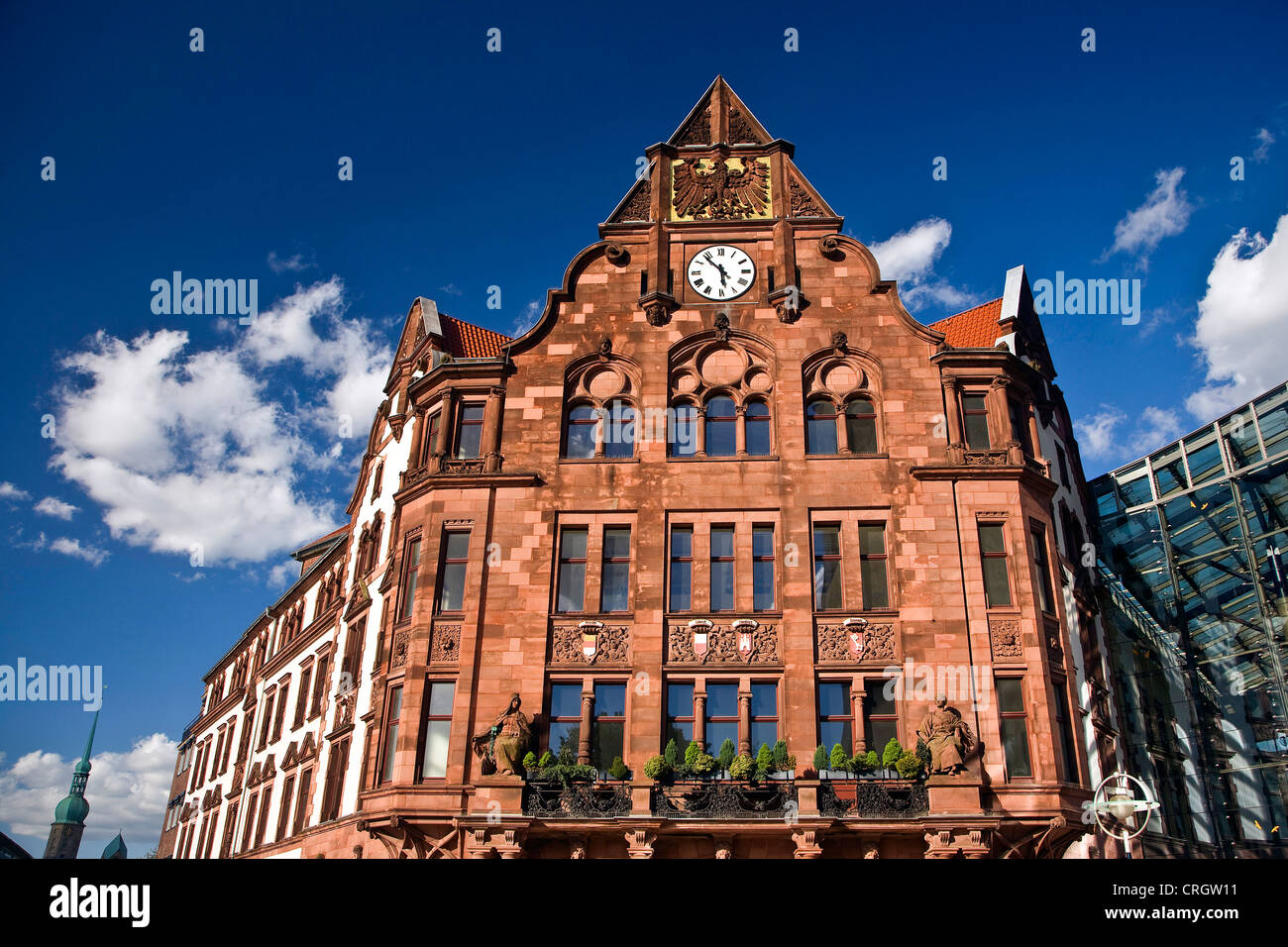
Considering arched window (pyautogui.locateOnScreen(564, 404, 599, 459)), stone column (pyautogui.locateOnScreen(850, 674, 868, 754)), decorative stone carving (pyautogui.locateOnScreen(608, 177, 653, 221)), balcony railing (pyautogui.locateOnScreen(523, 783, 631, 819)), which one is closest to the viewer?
balcony railing (pyautogui.locateOnScreen(523, 783, 631, 819))

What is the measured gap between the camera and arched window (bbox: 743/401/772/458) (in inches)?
1102

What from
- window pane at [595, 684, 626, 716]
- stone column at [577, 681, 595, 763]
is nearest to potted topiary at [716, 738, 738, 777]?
window pane at [595, 684, 626, 716]

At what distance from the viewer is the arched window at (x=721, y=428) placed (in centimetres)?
2803

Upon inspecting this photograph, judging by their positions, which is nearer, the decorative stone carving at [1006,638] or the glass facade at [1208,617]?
the decorative stone carving at [1006,638]

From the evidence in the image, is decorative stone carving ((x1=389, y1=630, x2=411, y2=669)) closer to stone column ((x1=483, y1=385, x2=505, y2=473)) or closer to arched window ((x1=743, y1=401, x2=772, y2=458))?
stone column ((x1=483, y1=385, x2=505, y2=473))

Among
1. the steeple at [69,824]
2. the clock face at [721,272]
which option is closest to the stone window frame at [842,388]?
the clock face at [721,272]

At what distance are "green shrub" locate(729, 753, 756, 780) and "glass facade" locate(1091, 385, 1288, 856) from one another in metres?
15.7

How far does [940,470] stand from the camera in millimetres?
26625

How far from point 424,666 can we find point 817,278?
15439mm

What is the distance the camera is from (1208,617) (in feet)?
121

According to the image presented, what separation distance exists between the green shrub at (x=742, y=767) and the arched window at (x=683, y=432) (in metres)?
8.43

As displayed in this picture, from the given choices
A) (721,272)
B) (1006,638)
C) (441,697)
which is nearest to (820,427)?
(721,272)

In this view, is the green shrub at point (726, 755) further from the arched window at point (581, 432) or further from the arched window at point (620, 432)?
the arched window at point (581, 432)
